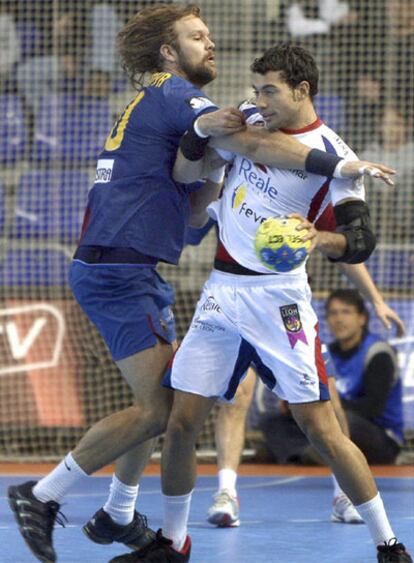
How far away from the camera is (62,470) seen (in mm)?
5016

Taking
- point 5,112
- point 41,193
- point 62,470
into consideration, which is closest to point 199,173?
point 62,470

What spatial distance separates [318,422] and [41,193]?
627 centimetres

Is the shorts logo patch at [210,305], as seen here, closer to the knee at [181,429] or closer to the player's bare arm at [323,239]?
the knee at [181,429]

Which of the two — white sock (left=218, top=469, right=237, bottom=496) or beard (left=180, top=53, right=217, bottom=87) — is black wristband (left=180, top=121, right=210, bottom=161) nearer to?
beard (left=180, top=53, right=217, bottom=87)

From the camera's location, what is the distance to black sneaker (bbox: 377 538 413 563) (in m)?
4.73

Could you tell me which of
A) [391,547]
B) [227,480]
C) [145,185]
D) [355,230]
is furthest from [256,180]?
[227,480]

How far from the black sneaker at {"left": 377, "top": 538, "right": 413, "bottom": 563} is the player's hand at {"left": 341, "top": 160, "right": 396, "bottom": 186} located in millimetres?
1353

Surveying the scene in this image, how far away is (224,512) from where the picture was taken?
629 centimetres

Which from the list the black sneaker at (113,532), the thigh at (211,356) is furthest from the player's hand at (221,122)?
the black sneaker at (113,532)

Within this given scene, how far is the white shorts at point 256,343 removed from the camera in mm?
4855

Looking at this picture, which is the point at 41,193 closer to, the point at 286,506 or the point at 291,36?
the point at 291,36

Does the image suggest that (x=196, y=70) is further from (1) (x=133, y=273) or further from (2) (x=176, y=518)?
(2) (x=176, y=518)

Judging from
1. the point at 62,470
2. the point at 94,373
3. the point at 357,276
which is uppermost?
the point at 357,276

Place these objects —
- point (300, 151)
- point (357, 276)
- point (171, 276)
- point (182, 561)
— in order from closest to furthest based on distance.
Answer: point (300, 151), point (182, 561), point (357, 276), point (171, 276)
